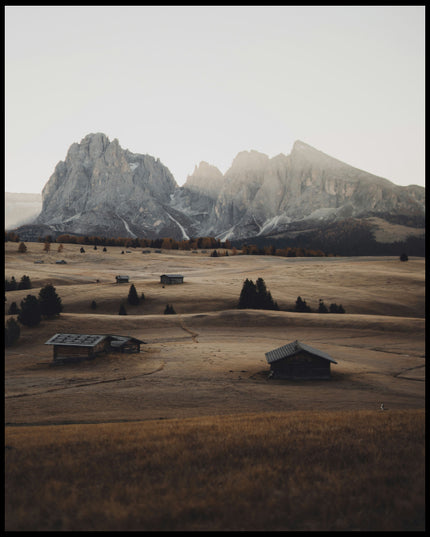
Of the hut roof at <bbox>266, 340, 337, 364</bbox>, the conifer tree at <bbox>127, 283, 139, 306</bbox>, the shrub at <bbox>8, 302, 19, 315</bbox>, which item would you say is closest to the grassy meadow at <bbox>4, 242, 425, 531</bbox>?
the hut roof at <bbox>266, 340, 337, 364</bbox>

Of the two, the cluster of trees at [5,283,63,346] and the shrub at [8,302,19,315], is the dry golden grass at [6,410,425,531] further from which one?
the shrub at [8,302,19,315]

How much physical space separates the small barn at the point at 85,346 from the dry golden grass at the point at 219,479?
3037 centimetres

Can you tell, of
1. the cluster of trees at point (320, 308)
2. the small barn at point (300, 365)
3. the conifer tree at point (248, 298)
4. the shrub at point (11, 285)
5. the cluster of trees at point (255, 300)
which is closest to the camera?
the small barn at point (300, 365)

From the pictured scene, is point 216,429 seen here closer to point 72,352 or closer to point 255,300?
point 72,352

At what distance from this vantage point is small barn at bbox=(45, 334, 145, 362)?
44.9 metres

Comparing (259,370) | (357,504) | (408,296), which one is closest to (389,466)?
(357,504)

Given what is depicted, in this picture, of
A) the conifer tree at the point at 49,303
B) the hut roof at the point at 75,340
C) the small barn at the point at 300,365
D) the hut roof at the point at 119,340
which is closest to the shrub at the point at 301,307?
the hut roof at the point at 119,340

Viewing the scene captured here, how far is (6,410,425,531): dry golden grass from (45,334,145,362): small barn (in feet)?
99.6

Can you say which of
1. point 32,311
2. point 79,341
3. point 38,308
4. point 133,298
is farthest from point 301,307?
point 32,311

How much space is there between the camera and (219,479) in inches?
426

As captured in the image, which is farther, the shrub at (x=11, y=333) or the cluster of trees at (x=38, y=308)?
the cluster of trees at (x=38, y=308)

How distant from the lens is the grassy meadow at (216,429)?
366 inches

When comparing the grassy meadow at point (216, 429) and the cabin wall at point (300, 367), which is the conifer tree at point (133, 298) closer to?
the grassy meadow at point (216, 429)

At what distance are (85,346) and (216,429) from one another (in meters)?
33.0
